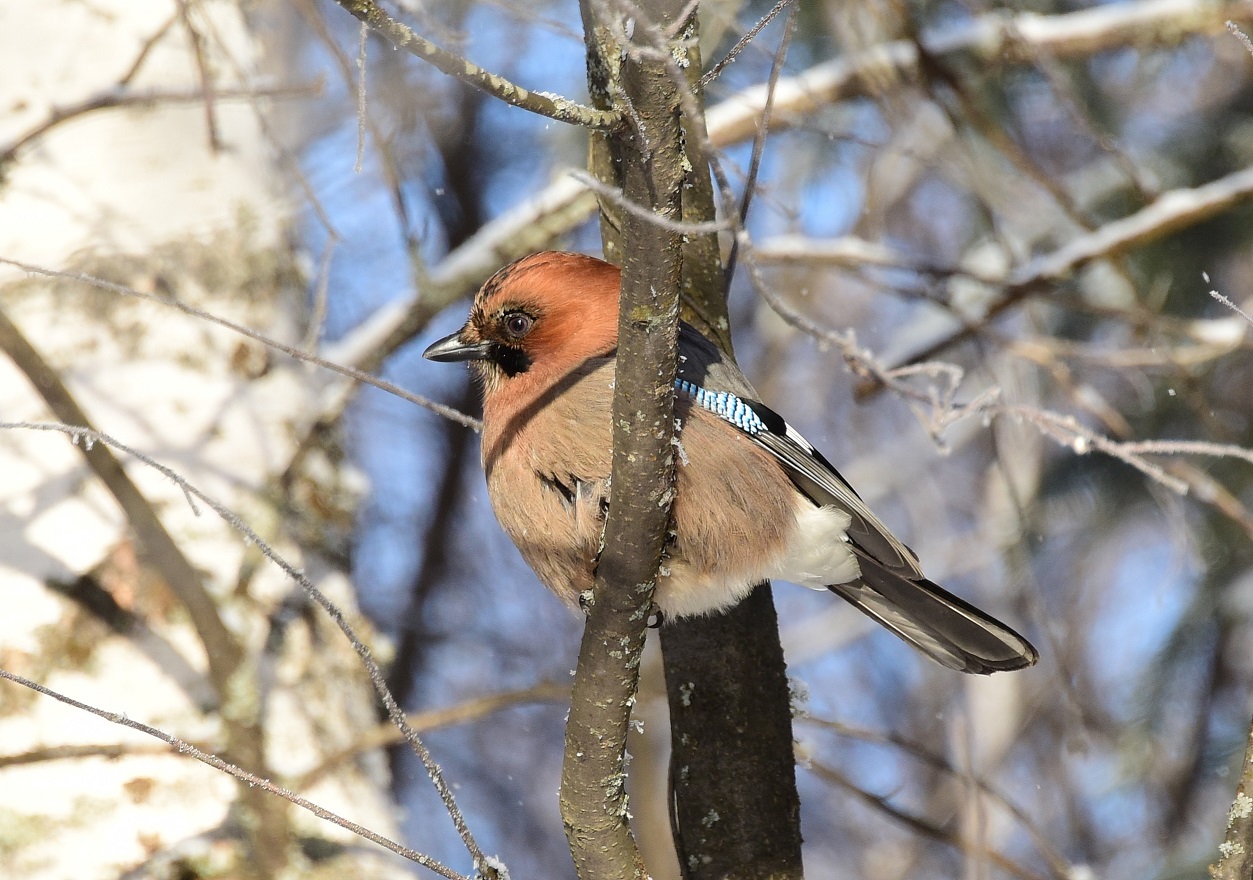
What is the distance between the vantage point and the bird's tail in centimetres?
286

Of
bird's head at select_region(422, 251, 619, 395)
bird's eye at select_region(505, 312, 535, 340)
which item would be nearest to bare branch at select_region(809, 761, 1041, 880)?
bird's head at select_region(422, 251, 619, 395)

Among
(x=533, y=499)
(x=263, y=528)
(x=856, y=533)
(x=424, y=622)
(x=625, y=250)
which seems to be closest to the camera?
(x=625, y=250)

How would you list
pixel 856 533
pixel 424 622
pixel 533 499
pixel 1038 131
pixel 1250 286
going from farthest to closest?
pixel 1038 131 < pixel 1250 286 < pixel 424 622 < pixel 856 533 < pixel 533 499

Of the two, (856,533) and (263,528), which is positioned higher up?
(263,528)

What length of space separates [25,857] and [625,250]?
2134 millimetres

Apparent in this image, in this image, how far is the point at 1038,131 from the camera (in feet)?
26.2

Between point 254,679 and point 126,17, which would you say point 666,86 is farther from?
point 126,17

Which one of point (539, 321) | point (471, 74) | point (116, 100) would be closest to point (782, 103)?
point (539, 321)

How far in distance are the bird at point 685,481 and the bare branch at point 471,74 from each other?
37.4 inches

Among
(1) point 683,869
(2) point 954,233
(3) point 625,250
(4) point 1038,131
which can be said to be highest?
(4) point 1038,131

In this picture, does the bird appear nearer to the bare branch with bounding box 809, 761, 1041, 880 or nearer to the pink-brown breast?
the pink-brown breast

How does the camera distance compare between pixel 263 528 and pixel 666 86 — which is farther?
pixel 263 528

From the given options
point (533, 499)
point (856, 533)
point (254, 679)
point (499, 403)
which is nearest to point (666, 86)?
point (533, 499)

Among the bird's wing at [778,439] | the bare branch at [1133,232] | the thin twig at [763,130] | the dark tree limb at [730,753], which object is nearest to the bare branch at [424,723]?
the dark tree limb at [730,753]
